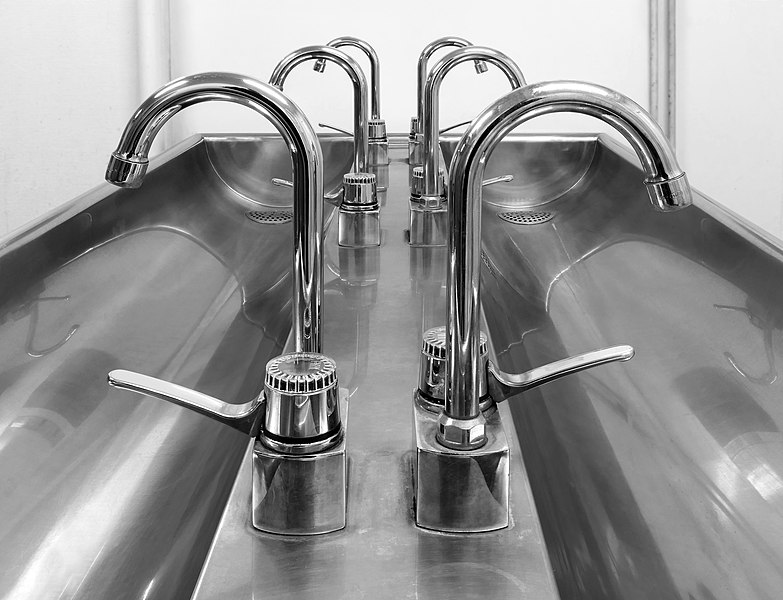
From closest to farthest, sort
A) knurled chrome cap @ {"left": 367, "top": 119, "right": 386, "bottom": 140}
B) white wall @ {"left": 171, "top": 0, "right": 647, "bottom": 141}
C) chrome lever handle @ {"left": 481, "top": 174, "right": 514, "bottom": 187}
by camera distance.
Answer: chrome lever handle @ {"left": 481, "top": 174, "right": 514, "bottom": 187} < knurled chrome cap @ {"left": 367, "top": 119, "right": 386, "bottom": 140} < white wall @ {"left": 171, "top": 0, "right": 647, "bottom": 141}

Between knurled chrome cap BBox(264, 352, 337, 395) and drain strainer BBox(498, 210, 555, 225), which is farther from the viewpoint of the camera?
drain strainer BBox(498, 210, 555, 225)

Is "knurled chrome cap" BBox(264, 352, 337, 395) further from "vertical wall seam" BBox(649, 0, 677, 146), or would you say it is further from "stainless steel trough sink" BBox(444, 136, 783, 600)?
"vertical wall seam" BBox(649, 0, 677, 146)

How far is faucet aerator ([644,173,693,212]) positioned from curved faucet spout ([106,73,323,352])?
0.67 feet

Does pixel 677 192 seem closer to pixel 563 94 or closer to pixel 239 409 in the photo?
pixel 563 94

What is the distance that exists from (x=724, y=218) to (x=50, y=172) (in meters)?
2.43

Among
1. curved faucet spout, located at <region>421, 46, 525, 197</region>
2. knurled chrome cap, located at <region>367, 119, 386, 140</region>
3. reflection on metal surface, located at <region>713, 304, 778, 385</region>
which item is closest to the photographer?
reflection on metal surface, located at <region>713, 304, 778, 385</region>

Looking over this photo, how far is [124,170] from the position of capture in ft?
1.63

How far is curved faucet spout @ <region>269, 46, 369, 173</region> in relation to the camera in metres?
1.20

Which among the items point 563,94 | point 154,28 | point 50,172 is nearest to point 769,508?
point 563,94

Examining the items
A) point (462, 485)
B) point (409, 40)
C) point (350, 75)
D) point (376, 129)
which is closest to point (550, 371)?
point (462, 485)

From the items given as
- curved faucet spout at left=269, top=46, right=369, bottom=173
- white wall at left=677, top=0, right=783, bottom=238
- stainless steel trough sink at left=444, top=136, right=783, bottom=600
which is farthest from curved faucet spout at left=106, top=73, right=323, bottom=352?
white wall at left=677, top=0, right=783, bottom=238

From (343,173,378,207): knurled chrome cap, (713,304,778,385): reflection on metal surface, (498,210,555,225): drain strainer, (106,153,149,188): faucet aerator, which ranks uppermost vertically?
(498,210,555,225): drain strainer

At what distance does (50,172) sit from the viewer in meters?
2.88

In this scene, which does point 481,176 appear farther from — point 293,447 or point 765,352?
point 765,352
